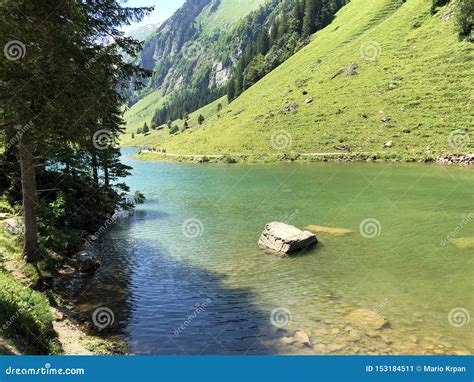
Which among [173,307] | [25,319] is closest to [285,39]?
[173,307]

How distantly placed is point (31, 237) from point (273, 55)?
542 ft

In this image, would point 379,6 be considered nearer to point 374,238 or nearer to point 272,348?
point 374,238

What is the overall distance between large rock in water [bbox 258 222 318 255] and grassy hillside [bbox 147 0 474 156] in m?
54.9

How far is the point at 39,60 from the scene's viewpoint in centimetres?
1376

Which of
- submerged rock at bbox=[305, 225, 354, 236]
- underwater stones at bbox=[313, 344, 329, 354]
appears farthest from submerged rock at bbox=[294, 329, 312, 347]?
submerged rock at bbox=[305, 225, 354, 236]

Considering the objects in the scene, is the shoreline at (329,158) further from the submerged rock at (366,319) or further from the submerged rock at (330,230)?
the submerged rock at (366,319)

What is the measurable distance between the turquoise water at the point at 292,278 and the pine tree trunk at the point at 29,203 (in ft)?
8.37

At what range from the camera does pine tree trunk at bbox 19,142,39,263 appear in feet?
56.5

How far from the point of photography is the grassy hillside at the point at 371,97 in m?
78.2

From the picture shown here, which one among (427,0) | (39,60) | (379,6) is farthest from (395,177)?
(379,6)

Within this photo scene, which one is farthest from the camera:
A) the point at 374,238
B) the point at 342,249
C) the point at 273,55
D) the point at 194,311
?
the point at 273,55

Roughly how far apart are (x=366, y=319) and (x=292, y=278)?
5.22 metres

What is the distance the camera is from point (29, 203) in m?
17.5

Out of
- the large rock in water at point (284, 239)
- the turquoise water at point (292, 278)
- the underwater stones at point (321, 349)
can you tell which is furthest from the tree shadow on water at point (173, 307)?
the large rock in water at point (284, 239)
